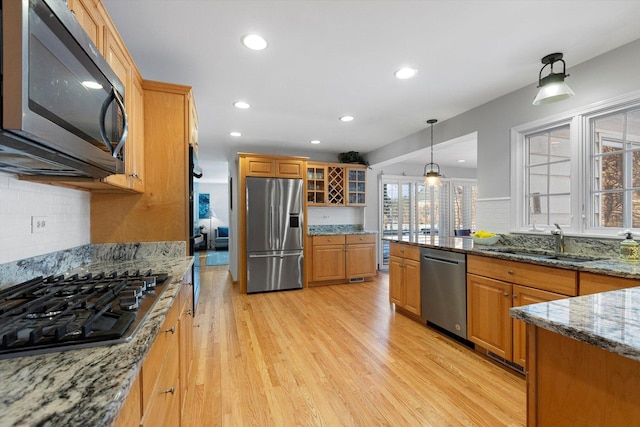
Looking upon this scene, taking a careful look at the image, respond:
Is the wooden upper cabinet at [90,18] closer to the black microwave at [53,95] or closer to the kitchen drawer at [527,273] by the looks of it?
the black microwave at [53,95]

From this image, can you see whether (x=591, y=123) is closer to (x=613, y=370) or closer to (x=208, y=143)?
(x=613, y=370)

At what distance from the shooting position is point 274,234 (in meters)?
4.42

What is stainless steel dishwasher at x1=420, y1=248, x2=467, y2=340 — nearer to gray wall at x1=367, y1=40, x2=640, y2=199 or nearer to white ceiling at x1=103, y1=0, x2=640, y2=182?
gray wall at x1=367, y1=40, x2=640, y2=199

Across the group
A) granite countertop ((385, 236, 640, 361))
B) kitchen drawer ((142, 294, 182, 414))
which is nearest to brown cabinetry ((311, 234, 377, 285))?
kitchen drawer ((142, 294, 182, 414))

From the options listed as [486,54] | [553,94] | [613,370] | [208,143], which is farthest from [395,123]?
[613,370]

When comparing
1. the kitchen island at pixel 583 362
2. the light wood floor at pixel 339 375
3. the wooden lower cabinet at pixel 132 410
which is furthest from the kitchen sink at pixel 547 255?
the wooden lower cabinet at pixel 132 410

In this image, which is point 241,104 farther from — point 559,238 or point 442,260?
point 559,238

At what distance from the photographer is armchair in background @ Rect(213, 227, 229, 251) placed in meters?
9.07

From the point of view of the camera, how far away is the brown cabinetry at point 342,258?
4766mm

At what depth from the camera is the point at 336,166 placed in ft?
17.5

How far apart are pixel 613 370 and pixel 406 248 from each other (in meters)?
2.51

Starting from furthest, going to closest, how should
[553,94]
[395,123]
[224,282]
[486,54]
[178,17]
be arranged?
[224,282]
[395,123]
[486,54]
[553,94]
[178,17]

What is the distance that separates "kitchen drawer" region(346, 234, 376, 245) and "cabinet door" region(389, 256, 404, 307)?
1430mm

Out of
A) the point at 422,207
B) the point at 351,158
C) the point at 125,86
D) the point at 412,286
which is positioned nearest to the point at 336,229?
the point at 351,158
